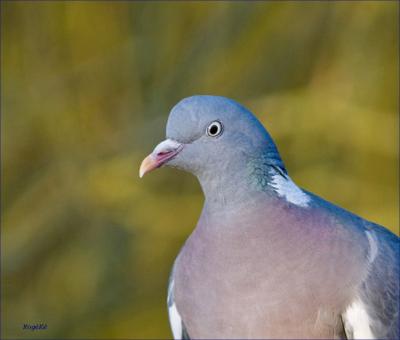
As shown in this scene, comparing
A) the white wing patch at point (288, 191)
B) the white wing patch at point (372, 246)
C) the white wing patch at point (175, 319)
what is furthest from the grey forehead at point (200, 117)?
the white wing patch at point (175, 319)

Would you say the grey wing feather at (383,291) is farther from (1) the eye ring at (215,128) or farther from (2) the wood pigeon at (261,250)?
(1) the eye ring at (215,128)

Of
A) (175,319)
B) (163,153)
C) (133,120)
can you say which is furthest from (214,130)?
(133,120)

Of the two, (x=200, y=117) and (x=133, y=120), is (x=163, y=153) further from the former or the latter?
(x=133, y=120)

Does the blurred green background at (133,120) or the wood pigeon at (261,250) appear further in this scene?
the blurred green background at (133,120)

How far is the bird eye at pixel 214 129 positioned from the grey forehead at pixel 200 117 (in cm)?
1

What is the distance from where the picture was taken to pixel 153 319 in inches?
133

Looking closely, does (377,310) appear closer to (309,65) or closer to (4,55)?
(309,65)

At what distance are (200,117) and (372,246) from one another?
63cm

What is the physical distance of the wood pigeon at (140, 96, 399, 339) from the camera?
4.57 ft

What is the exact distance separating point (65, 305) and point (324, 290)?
2.30m

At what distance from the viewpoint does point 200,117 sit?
1398 millimetres

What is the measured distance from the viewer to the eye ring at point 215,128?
1417 mm

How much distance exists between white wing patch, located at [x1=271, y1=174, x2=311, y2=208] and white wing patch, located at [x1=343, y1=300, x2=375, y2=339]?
0.31m

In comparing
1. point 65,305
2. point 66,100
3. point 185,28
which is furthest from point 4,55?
point 65,305
